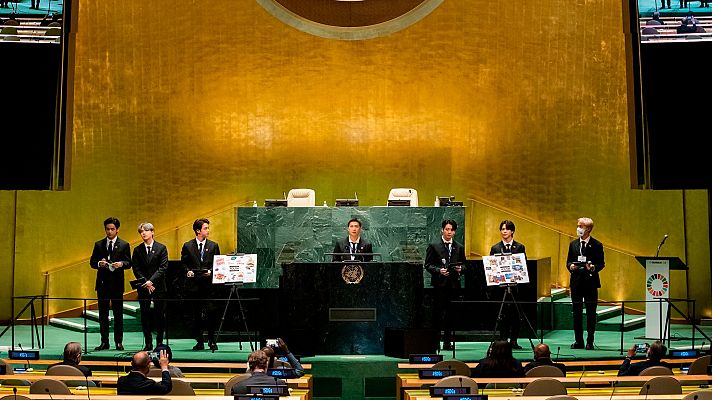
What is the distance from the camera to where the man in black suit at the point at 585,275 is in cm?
1367

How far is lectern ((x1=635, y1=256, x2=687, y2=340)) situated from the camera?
13.6m

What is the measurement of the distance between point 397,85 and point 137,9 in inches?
157

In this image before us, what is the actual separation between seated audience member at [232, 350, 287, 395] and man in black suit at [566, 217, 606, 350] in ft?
17.5

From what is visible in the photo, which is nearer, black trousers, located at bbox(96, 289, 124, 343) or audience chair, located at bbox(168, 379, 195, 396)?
audience chair, located at bbox(168, 379, 195, 396)

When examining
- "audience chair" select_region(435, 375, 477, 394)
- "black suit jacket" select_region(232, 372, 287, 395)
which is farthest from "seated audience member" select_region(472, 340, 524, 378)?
"black suit jacket" select_region(232, 372, 287, 395)

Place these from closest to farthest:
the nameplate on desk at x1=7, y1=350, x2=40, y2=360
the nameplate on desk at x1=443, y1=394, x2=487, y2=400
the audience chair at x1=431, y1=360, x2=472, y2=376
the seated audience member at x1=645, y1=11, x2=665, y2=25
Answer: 1. the nameplate on desk at x1=443, y1=394, x2=487, y2=400
2. the audience chair at x1=431, y1=360, x2=472, y2=376
3. the seated audience member at x1=645, y1=11, x2=665, y2=25
4. the nameplate on desk at x1=7, y1=350, x2=40, y2=360

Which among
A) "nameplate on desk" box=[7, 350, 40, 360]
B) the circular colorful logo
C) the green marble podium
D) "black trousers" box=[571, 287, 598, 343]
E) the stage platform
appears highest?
the green marble podium

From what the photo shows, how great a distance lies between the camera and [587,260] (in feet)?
45.4

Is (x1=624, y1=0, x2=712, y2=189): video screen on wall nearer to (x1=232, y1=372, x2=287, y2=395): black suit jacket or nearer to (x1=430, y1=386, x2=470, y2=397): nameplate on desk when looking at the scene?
(x1=430, y1=386, x2=470, y2=397): nameplate on desk

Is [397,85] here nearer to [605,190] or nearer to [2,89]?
[605,190]

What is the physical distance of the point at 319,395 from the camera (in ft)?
40.7

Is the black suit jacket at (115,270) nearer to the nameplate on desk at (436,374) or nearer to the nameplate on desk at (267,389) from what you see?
the nameplate on desk at (436,374)

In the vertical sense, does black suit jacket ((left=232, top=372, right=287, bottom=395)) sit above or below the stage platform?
above

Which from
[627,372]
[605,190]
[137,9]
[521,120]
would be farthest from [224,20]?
[627,372]
